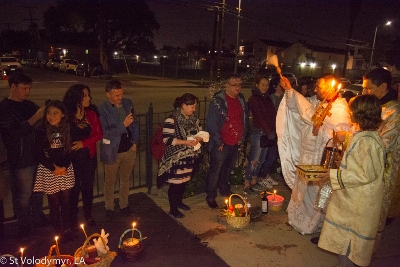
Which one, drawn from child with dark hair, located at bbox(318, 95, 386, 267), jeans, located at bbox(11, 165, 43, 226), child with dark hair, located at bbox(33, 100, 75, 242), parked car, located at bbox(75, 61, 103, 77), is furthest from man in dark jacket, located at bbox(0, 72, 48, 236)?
parked car, located at bbox(75, 61, 103, 77)

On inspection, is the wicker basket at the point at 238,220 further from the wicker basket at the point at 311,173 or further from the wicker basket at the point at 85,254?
the wicker basket at the point at 85,254

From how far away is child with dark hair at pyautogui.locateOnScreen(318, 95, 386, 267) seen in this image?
2859mm

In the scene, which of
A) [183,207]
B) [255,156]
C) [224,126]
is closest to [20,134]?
[183,207]

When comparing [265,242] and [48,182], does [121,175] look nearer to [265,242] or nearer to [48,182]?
[48,182]

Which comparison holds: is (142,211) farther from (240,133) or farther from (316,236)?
(316,236)

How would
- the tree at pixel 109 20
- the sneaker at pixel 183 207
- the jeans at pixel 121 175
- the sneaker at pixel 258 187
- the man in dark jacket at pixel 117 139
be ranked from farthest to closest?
1. the tree at pixel 109 20
2. the sneaker at pixel 258 187
3. the sneaker at pixel 183 207
4. the jeans at pixel 121 175
5. the man in dark jacket at pixel 117 139

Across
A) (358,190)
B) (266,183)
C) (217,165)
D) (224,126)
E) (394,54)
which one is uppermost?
(394,54)

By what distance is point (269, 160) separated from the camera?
237 inches

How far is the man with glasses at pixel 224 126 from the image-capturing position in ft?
16.1

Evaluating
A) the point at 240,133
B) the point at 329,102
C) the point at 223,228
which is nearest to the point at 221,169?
the point at 240,133

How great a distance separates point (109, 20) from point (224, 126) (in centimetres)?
3681

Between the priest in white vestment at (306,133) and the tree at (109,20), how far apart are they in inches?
1376

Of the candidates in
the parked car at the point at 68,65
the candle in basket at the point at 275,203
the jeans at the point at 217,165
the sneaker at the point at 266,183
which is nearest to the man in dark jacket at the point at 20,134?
the jeans at the point at 217,165

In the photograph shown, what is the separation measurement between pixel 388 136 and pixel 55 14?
44580 mm
